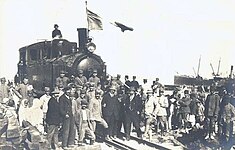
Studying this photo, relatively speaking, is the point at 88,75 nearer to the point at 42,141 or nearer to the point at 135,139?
the point at 135,139

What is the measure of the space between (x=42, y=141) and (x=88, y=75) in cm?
181

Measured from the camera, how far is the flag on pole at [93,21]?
559 centimetres

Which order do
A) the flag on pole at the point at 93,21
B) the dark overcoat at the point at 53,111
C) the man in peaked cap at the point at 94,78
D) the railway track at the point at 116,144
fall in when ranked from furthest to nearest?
the man in peaked cap at the point at 94,78
the flag on pole at the point at 93,21
the railway track at the point at 116,144
the dark overcoat at the point at 53,111

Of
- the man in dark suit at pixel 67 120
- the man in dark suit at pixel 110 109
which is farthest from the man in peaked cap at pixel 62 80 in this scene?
the man in dark suit at pixel 110 109

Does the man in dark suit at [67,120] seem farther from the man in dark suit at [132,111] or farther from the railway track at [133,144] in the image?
the man in dark suit at [132,111]

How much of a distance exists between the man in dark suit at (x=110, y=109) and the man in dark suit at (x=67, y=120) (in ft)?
2.07

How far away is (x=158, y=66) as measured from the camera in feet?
19.0

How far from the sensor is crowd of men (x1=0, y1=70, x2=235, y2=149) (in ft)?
16.8

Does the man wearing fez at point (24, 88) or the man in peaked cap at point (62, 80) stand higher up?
the man in peaked cap at point (62, 80)

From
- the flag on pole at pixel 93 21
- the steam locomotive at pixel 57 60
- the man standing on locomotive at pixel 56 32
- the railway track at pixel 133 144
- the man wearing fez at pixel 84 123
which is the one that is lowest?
the railway track at pixel 133 144

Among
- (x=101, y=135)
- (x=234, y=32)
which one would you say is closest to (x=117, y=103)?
(x=101, y=135)

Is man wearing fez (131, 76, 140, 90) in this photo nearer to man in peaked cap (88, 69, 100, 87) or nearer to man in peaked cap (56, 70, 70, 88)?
man in peaked cap (88, 69, 100, 87)

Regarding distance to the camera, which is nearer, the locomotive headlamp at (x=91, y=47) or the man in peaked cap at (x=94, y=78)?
the man in peaked cap at (x=94, y=78)

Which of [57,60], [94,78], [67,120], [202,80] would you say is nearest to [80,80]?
[94,78]
